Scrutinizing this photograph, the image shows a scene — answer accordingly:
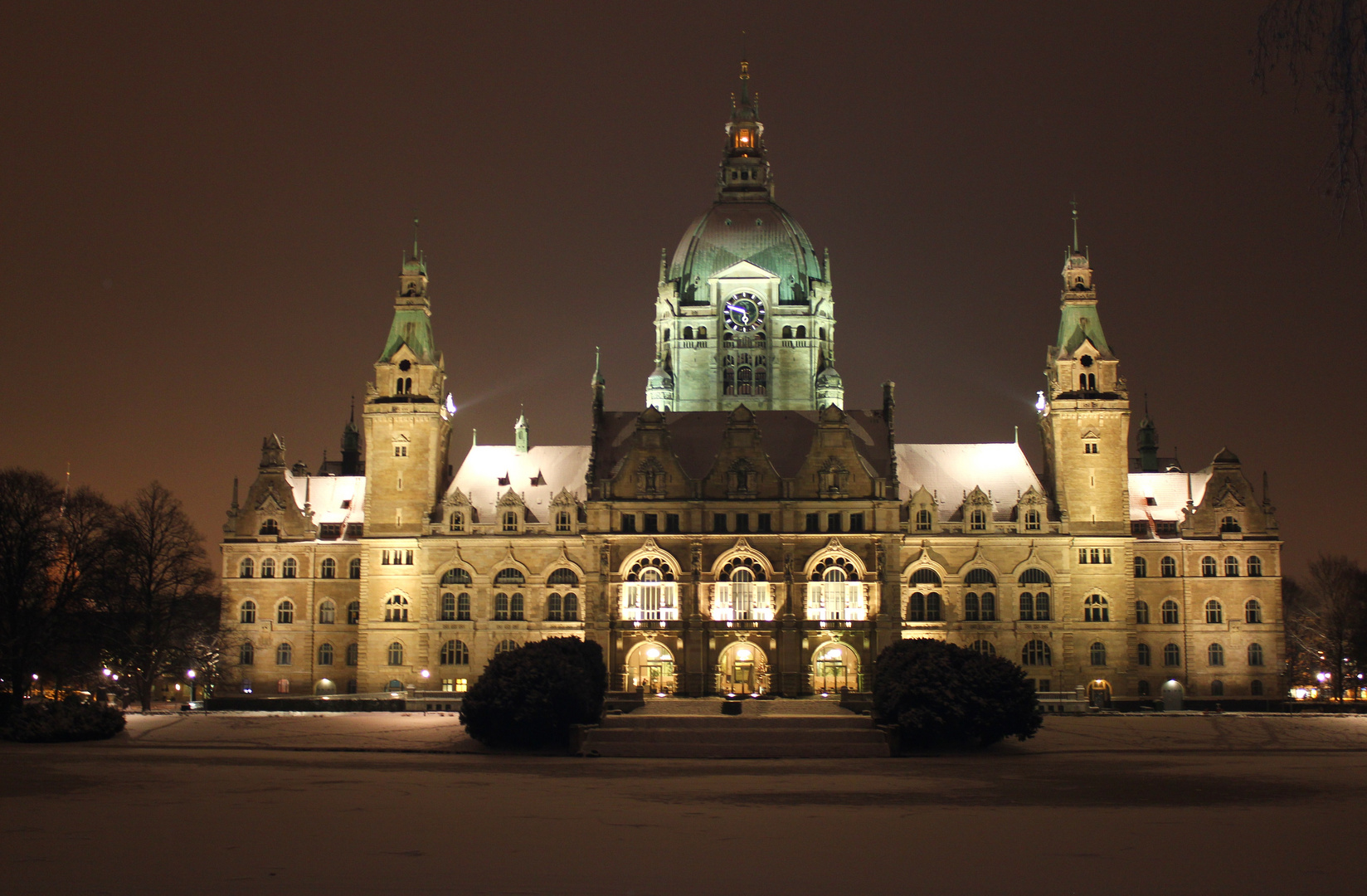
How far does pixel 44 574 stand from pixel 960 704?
44.7 metres

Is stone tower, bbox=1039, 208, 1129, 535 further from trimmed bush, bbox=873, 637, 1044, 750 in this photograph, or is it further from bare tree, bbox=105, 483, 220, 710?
bare tree, bbox=105, 483, 220, 710

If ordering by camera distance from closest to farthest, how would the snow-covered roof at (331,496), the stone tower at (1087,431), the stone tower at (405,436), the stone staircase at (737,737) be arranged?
the stone staircase at (737,737) < the stone tower at (1087,431) < the stone tower at (405,436) < the snow-covered roof at (331,496)

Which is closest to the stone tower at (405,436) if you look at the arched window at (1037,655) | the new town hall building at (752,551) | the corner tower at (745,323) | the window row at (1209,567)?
the new town hall building at (752,551)

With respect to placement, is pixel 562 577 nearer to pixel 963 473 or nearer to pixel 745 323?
pixel 963 473

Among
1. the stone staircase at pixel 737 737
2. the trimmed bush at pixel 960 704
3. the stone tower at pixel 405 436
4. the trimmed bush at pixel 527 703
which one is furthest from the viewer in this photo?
the stone tower at pixel 405 436

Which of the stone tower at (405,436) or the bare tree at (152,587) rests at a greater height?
the stone tower at (405,436)

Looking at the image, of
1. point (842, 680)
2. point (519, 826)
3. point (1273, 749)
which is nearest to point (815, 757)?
point (1273, 749)

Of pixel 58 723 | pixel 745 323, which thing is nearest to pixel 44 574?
pixel 58 723

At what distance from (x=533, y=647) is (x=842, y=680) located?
28050 millimetres

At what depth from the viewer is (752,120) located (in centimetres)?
13175

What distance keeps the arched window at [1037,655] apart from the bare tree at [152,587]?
171ft

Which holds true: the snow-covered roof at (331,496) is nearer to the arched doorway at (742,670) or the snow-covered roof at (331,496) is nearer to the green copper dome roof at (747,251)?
the arched doorway at (742,670)

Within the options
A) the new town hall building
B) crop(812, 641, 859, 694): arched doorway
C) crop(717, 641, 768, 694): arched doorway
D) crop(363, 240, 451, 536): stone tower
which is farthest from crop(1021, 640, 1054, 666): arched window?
crop(363, 240, 451, 536): stone tower

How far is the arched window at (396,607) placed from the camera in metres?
94.9
